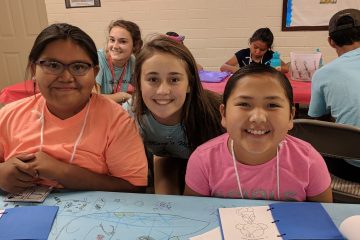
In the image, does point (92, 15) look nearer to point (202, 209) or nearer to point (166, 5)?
point (166, 5)

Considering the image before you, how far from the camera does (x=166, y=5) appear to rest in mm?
4547

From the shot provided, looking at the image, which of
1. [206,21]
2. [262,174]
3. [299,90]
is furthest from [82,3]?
[262,174]

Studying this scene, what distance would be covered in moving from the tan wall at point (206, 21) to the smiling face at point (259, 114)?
3.48 meters

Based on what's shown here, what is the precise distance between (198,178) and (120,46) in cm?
180

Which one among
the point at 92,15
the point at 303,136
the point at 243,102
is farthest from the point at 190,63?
the point at 92,15

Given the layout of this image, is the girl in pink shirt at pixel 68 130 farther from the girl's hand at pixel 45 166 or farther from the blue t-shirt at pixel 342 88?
the blue t-shirt at pixel 342 88

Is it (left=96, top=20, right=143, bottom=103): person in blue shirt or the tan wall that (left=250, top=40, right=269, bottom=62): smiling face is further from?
(left=96, top=20, right=143, bottom=103): person in blue shirt

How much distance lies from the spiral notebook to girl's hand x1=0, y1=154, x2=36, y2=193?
2.25ft

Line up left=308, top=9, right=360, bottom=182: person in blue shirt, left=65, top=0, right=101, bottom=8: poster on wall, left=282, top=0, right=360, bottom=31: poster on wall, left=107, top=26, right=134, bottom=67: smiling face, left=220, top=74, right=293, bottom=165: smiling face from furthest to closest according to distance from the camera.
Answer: left=65, top=0, right=101, bottom=8: poster on wall
left=282, top=0, right=360, bottom=31: poster on wall
left=107, top=26, right=134, bottom=67: smiling face
left=308, top=9, right=360, bottom=182: person in blue shirt
left=220, top=74, right=293, bottom=165: smiling face

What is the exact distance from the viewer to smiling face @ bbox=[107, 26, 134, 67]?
2719mm

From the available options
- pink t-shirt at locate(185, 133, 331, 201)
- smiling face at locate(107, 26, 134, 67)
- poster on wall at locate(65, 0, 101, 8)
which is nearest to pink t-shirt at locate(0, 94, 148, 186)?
pink t-shirt at locate(185, 133, 331, 201)

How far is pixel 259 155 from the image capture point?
47.8 inches

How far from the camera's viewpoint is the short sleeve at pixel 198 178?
1227 millimetres

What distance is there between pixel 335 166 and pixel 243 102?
838 mm
